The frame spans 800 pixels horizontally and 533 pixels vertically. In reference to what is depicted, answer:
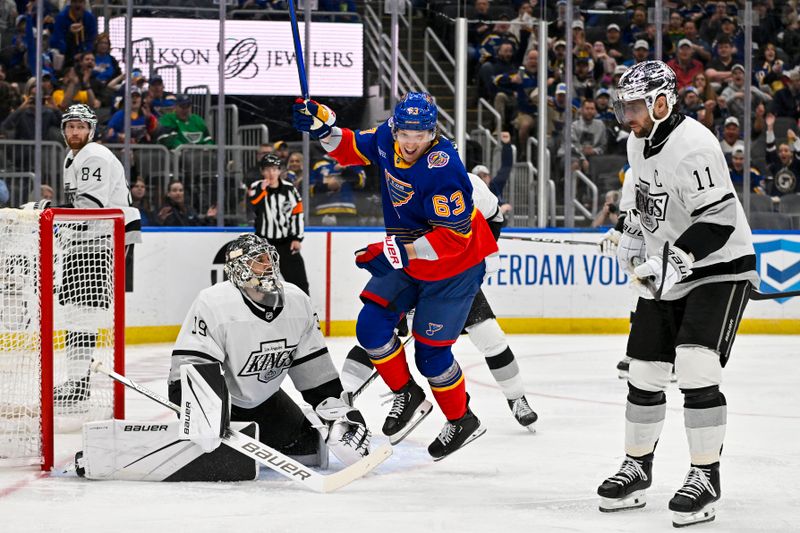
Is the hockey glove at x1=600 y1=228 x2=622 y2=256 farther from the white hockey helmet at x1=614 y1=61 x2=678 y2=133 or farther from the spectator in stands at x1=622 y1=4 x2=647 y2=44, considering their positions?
the spectator in stands at x1=622 y1=4 x2=647 y2=44

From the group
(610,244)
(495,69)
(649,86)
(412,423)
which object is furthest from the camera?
(495,69)

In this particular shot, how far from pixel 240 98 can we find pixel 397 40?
1191mm

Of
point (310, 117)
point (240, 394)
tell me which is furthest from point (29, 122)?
point (240, 394)

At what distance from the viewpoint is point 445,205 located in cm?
387

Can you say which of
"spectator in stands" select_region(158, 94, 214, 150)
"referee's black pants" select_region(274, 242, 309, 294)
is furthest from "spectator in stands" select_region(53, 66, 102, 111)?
"referee's black pants" select_region(274, 242, 309, 294)

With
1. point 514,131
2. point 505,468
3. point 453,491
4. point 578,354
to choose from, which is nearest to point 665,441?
point 505,468

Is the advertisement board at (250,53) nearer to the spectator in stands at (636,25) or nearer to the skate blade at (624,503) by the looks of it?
the spectator in stands at (636,25)

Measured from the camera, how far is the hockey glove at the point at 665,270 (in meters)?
3.29

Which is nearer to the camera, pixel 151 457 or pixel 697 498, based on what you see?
pixel 697 498

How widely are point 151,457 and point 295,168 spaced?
16.6 feet

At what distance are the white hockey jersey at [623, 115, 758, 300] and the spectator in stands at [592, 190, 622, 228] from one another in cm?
567

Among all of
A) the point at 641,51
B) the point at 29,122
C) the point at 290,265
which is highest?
the point at 641,51

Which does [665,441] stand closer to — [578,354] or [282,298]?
[282,298]

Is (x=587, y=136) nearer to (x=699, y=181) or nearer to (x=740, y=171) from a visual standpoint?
(x=740, y=171)
